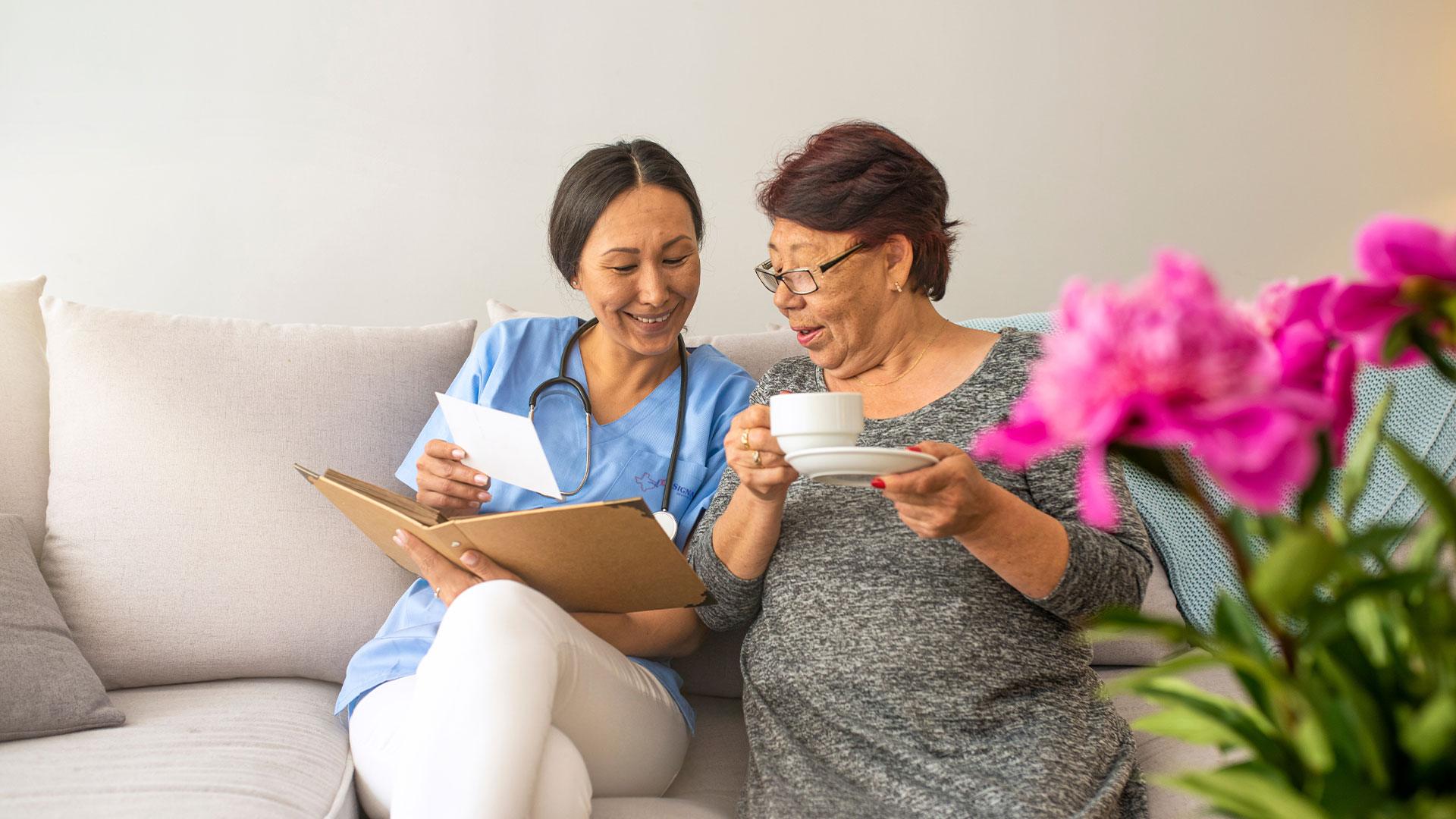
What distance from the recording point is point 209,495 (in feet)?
5.22

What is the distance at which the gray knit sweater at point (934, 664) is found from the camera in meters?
1.10


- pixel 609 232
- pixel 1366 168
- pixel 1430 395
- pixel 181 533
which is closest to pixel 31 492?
pixel 181 533

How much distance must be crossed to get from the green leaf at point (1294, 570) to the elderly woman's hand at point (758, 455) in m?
0.77

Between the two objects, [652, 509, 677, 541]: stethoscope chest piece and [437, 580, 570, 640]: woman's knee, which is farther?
[652, 509, 677, 541]: stethoscope chest piece

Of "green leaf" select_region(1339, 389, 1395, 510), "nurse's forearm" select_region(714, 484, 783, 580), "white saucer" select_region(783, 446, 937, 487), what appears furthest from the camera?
"nurse's forearm" select_region(714, 484, 783, 580)

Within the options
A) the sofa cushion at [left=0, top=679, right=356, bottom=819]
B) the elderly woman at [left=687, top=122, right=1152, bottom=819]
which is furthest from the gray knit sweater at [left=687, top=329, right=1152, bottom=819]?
the sofa cushion at [left=0, top=679, right=356, bottom=819]

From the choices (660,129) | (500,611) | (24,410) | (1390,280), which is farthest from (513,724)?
(660,129)

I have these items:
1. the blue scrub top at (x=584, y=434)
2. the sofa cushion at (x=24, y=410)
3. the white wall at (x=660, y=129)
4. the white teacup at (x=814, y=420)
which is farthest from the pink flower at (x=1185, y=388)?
the white wall at (x=660, y=129)

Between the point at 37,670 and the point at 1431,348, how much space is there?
64.4 inches

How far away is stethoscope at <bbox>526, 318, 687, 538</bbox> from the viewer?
152 centimetres

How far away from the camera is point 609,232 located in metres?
1.56

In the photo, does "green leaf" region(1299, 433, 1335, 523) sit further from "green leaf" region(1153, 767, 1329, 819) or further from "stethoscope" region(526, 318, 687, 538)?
"stethoscope" region(526, 318, 687, 538)

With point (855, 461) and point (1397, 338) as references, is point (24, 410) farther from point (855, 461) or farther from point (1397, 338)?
point (1397, 338)

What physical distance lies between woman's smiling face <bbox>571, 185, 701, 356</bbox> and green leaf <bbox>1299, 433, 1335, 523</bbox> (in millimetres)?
1177
